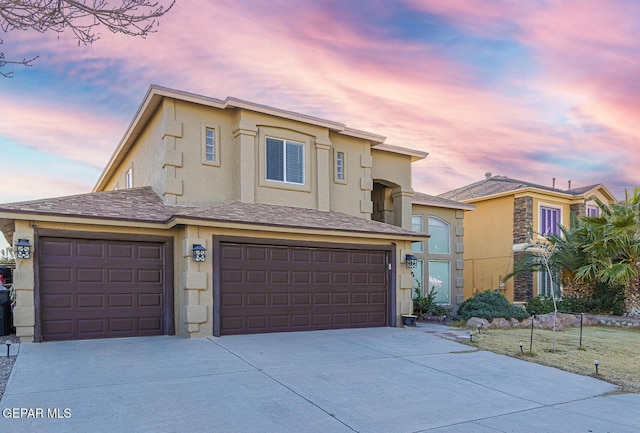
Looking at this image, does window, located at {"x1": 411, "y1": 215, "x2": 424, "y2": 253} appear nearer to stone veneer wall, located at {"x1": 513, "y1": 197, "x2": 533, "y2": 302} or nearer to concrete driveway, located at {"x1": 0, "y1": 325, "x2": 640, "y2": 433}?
stone veneer wall, located at {"x1": 513, "y1": 197, "x2": 533, "y2": 302}

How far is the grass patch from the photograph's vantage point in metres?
8.22

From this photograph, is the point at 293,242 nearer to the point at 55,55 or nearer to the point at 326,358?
the point at 326,358

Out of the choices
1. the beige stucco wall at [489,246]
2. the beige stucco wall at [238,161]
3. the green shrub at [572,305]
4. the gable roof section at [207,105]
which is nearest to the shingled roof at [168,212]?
the beige stucco wall at [238,161]

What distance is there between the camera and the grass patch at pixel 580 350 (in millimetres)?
8219

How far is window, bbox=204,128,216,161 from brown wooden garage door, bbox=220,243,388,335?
3.13 meters

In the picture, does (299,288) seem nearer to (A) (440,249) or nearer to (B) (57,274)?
(B) (57,274)

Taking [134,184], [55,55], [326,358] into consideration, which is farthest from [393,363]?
[134,184]

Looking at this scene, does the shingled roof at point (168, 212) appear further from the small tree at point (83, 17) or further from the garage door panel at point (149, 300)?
the small tree at point (83, 17)

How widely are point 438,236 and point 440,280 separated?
5.84 ft

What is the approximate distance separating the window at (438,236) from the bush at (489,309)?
146 inches

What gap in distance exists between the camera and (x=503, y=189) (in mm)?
23172

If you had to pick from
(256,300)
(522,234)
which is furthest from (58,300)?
(522,234)

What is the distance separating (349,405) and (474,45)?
34.6ft

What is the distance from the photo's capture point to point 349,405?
5773 millimetres
